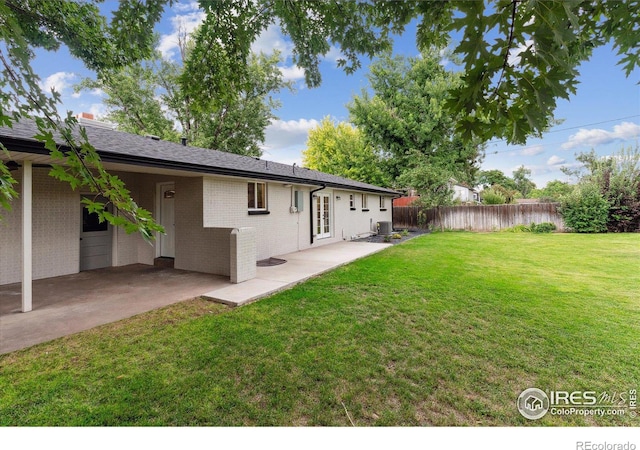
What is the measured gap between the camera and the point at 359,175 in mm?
28312

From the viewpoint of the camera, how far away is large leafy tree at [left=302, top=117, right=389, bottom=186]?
27125mm

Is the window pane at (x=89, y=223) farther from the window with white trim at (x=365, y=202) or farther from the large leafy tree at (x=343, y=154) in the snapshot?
the large leafy tree at (x=343, y=154)

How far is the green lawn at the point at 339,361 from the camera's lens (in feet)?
7.38

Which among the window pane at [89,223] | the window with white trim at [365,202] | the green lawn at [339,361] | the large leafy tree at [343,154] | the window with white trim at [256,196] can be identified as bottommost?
the green lawn at [339,361]

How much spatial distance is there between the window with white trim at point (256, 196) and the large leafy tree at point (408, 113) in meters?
15.3

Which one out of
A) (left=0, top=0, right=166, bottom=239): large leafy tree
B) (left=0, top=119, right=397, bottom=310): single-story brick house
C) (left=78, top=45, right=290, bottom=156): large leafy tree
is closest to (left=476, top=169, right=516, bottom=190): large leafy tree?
(left=78, top=45, right=290, bottom=156): large leafy tree

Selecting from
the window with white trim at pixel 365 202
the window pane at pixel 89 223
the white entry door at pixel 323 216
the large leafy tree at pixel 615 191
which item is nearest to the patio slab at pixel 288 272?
the white entry door at pixel 323 216

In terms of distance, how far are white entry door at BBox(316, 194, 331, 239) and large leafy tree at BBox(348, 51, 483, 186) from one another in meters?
11.2

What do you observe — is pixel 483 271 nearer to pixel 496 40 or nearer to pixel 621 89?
pixel 621 89

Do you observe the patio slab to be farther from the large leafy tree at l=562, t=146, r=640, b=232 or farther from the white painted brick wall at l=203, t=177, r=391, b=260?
the large leafy tree at l=562, t=146, r=640, b=232

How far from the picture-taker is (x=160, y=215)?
8.09 meters

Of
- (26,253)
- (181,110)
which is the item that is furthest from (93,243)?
(181,110)
